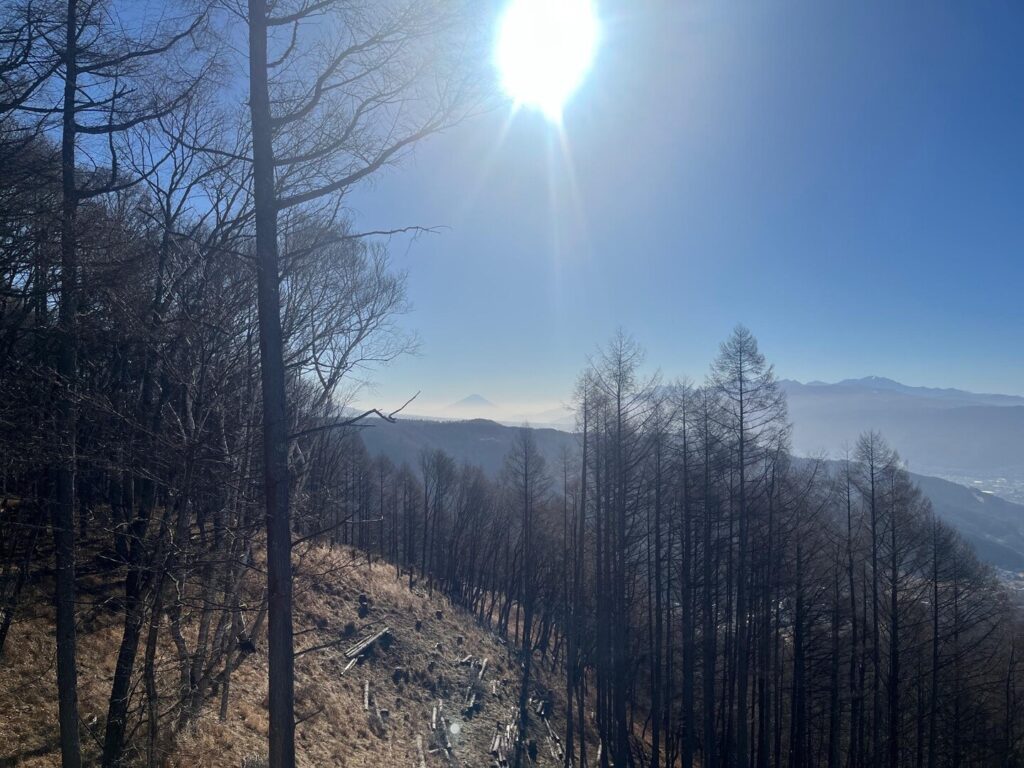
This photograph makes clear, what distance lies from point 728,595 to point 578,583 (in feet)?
19.1

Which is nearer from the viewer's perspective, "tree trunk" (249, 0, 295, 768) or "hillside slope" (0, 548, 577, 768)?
"tree trunk" (249, 0, 295, 768)

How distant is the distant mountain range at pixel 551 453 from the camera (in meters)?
75.2

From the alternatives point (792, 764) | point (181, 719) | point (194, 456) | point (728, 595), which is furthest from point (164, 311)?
point (792, 764)

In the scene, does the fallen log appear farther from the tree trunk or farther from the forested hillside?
the tree trunk

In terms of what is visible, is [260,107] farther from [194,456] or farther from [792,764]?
[792,764]

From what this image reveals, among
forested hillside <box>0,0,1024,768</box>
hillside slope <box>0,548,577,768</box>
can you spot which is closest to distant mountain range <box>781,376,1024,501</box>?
forested hillside <box>0,0,1024,768</box>

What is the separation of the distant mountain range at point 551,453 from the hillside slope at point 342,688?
168 feet

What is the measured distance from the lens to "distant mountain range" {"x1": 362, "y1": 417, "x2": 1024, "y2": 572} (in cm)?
7525

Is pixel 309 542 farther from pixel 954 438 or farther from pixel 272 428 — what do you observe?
pixel 954 438

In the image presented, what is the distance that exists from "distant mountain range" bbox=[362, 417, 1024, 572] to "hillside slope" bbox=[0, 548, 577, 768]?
51.2 metres

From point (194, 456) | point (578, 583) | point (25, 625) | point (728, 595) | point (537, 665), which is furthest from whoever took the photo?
point (537, 665)

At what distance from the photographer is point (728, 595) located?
48.4ft

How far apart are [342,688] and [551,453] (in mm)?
59301

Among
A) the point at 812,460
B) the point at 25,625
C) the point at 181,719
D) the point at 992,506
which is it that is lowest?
the point at 992,506
